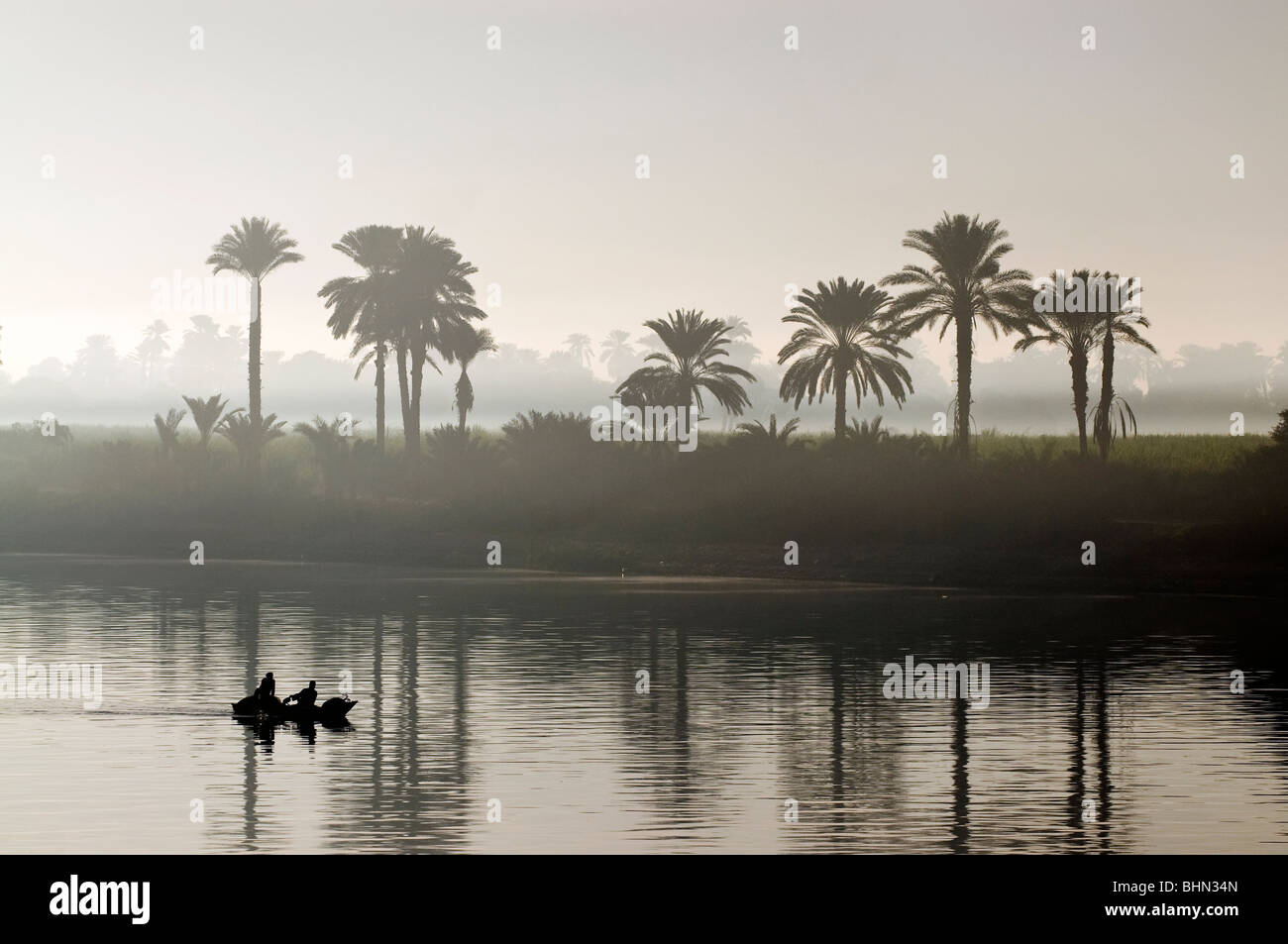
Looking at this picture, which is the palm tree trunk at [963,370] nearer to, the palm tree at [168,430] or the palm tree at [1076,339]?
the palm tree at [1076,339]

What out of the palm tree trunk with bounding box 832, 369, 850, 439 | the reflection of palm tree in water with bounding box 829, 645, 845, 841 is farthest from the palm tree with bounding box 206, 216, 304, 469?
the reflection of palm tree in water with bounding box 829, 645, 845, 841

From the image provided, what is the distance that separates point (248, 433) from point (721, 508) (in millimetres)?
38273

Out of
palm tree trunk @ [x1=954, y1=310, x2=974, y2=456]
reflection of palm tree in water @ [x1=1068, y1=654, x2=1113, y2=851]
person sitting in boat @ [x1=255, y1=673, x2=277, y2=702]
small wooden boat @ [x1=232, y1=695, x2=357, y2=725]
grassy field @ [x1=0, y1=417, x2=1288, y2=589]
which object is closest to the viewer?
reflection of palm tree in water @ [x1=1068, y1=654, x2=1113, y2=851]

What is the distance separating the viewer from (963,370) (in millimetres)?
76625

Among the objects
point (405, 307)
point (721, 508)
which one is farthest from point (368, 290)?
point (721, 508)

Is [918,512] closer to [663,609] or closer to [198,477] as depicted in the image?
[663,609]

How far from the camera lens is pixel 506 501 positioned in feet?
266

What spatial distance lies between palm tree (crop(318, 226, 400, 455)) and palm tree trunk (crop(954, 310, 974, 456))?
1311 inches

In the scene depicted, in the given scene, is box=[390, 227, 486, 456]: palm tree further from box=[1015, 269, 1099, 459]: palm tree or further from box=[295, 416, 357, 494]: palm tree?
box=[1015, 269, 1099, 459]: palm tree

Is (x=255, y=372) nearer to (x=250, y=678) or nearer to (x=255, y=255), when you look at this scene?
(x=255, y=255)

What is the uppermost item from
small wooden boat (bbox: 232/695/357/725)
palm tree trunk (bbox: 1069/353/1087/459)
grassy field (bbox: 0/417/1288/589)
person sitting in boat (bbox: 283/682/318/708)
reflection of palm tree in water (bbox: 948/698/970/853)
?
palm tree trunk (bbox: 1069/353/1087/459)

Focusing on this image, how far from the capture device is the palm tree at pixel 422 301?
9319cm

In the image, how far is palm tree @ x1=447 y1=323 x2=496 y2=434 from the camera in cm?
9493
